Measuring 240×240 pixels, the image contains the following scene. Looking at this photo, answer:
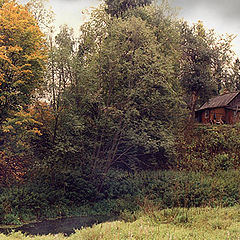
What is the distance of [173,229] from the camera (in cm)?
967

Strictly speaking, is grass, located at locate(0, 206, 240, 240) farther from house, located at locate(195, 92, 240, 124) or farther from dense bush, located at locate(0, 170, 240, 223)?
house, located at locate(195, 92, 240, 124)

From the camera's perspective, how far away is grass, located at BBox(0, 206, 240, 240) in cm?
877

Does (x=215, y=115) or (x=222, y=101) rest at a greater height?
A: (x=222, y=101)

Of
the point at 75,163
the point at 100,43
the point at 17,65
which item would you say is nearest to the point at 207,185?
the point at 75,163

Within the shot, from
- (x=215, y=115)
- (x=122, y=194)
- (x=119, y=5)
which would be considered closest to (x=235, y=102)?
(x=215, y=115)

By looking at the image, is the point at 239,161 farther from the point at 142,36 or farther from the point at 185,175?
the point at 142,36

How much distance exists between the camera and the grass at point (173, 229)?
28.8 ft

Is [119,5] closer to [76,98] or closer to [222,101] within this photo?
[76,98]

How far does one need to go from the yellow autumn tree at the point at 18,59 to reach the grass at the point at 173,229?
36.6 feet

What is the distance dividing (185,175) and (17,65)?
568 inches

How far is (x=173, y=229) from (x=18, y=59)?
15.8 meters

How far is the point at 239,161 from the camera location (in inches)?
971

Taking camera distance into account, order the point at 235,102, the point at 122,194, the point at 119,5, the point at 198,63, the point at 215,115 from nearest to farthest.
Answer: the point at 122,194, the point at 119,5, the point at 198,63, the point at 235,102, the point at 215,115

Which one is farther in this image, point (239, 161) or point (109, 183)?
point (239, 161)
